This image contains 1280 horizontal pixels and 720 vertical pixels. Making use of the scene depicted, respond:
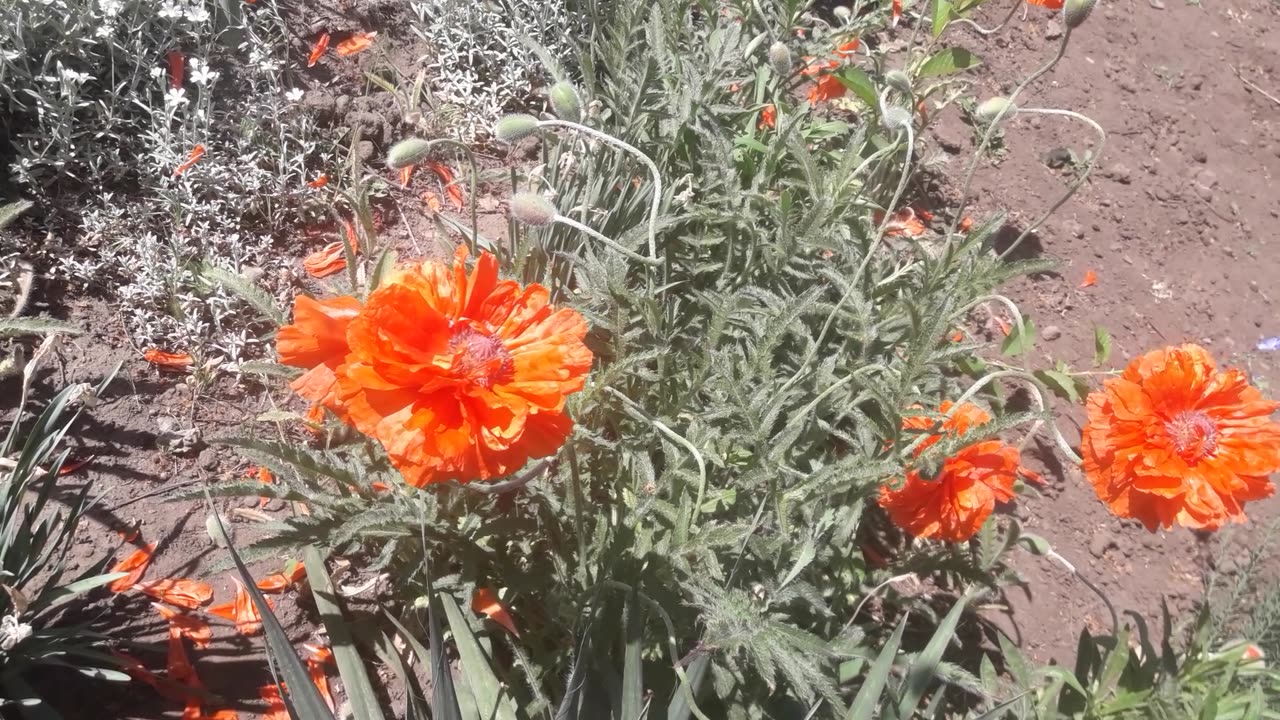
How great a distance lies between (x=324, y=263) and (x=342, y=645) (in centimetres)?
114

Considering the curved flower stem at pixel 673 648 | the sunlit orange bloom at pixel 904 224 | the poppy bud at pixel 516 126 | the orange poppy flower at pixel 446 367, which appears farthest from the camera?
the sunlit orange bloom at pixel 904 224

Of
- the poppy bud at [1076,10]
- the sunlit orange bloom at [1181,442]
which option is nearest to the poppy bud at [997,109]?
the poppy bud at [1076,10]

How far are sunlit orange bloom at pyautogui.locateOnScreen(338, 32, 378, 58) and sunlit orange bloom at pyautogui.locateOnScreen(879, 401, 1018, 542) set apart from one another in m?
2.16

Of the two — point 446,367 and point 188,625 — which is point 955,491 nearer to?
point 446,367

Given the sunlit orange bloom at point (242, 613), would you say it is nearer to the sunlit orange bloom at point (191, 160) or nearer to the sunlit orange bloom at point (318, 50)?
the sunlit orange bloom at point (191, 160)

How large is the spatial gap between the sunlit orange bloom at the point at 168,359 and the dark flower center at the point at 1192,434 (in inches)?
89.5

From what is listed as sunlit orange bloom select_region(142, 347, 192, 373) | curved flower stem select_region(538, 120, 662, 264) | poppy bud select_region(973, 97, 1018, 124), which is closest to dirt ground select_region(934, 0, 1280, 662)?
poppy bud select_region(973, 97, 1018, 124)

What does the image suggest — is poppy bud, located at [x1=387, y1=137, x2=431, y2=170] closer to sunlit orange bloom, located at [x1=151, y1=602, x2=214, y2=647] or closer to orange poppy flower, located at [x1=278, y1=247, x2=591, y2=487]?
orange poppy flower, located at [x1=278, y1=247, x2=591, y2=487]

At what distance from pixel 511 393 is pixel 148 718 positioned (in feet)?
3.59

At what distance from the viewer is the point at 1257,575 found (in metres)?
2.63

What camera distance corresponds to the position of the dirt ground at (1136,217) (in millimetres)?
2576

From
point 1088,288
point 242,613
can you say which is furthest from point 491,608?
point 1088,288

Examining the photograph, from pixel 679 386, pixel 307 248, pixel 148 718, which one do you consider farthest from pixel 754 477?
pixel 307 248

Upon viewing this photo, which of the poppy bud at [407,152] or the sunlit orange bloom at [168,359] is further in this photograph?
the sunlit orange bloom at [168,359]
